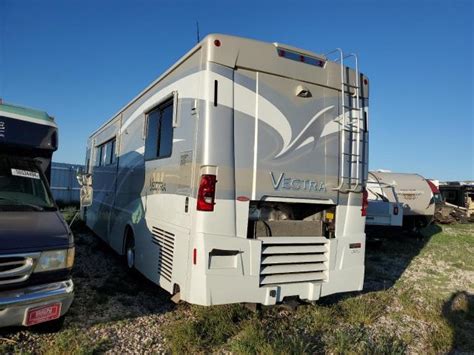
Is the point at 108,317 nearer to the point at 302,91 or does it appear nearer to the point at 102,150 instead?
the point at 302,91

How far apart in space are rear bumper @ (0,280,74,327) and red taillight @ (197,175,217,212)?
158cm

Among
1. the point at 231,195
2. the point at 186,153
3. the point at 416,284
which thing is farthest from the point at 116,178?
the point at 416,284

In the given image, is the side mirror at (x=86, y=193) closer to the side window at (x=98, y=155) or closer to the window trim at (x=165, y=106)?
the window trim at (x=165, y=106)

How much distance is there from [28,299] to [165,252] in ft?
6.23

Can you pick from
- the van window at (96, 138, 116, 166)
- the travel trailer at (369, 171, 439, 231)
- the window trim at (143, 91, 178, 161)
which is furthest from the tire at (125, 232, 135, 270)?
the travel trailer at (369, 171, 439, 231)

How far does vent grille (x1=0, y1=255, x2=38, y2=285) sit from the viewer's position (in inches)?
142

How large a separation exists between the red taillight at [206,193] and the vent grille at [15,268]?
173 centimetres

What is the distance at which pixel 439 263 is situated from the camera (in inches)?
408

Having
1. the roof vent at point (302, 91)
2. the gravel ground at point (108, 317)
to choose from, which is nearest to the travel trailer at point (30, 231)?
the gravel ground at point (108, 317)

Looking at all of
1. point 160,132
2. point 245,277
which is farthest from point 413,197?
point 245,277

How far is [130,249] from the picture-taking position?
22.9 feet

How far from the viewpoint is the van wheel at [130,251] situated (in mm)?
6789

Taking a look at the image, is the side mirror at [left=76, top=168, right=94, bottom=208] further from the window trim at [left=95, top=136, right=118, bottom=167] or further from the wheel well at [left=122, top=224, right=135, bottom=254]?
the window trim at [left=95, top=136, right=118, bottom=167]

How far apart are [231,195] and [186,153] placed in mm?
796
